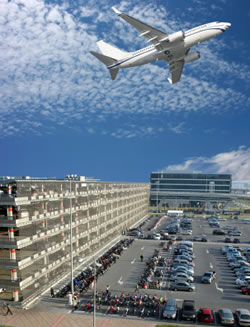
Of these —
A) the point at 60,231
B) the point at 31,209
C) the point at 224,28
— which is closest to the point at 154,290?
the point at 60,231

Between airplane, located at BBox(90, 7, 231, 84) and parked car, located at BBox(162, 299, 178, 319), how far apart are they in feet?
84.0

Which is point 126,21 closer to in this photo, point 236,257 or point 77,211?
point 77,211

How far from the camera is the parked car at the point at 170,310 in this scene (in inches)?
1118

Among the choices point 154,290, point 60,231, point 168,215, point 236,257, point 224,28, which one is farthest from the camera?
point 168,215

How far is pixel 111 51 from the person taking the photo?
4225 cm

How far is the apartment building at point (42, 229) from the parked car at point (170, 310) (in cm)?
1351

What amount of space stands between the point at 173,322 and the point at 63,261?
58.9ft

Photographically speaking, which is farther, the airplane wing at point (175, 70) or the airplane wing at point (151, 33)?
the airplane wing at point (175, 70)

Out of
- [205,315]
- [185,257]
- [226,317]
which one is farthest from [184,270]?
[226,317]

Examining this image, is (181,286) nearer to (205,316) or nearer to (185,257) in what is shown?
(205,316)

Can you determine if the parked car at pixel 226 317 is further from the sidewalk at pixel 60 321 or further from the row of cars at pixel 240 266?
the row of cars at pixel 240 266

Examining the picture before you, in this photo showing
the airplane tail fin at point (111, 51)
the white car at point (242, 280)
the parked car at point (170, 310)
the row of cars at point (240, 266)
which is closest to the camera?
the parked car at point (170, 310)

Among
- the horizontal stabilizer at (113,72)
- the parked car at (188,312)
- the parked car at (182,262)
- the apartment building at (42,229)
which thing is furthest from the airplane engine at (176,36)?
the parked car at (182,262)

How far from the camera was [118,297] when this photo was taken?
33469 mm
